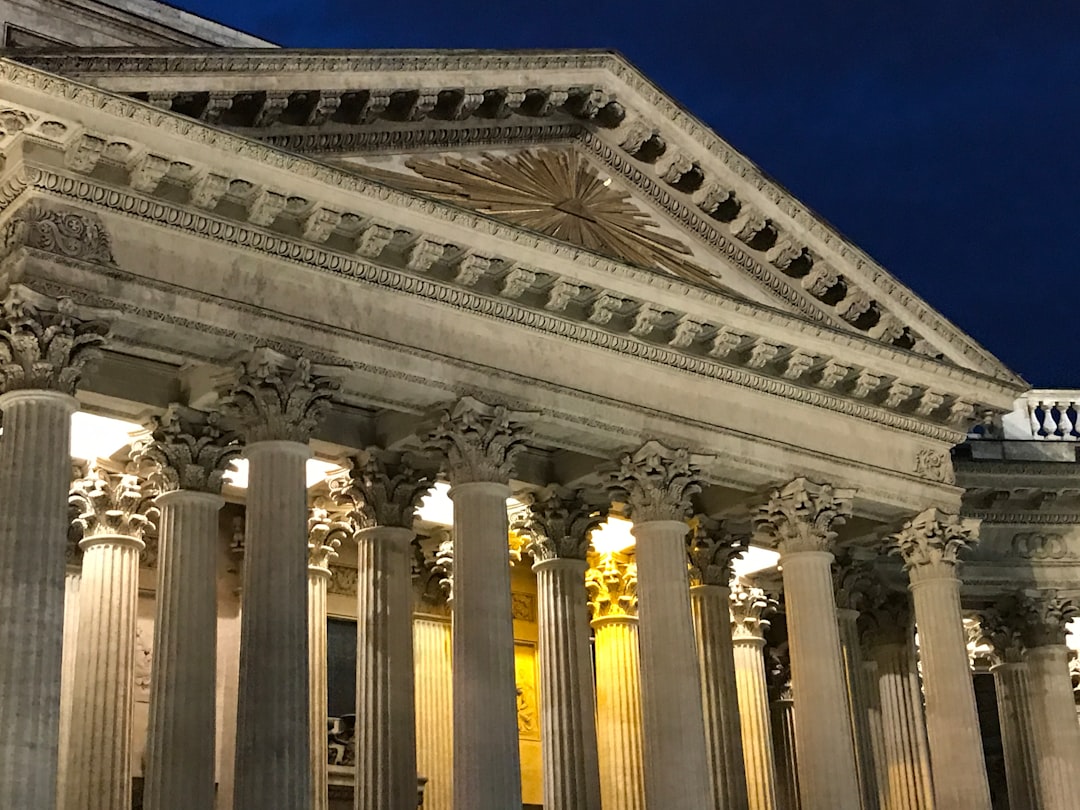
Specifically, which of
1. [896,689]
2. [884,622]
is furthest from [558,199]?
[896,689]

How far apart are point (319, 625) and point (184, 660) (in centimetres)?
428

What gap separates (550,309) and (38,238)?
22.9ft

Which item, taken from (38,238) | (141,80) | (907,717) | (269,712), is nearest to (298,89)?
(141,80)

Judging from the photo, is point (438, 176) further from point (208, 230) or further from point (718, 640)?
point (718, 640)

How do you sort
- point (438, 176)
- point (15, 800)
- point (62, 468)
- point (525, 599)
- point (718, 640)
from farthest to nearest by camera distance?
point (525, 599), point (718, 640), point (438, 176), point (62, 468), point (15, 800)

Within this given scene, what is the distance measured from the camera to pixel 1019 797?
94.7 ft

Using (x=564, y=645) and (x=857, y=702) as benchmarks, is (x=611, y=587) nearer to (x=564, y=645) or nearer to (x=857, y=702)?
(x=564, y=645)

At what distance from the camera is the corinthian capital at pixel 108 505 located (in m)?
20.6

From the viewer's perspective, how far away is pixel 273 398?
1795 centimetres

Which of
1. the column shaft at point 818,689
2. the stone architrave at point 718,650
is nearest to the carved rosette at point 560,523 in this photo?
the stone architrave at point 718,650

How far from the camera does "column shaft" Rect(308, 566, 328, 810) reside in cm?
2173

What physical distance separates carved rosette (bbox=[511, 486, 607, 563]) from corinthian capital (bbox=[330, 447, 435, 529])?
234cm

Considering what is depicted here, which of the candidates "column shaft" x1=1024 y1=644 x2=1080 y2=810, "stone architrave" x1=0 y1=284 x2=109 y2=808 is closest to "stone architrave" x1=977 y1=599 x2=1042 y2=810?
"column shaft" x1=1024 y1=644 x2=1080 y2=810

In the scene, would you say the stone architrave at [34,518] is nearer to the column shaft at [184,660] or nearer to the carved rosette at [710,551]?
the column shaft at [184,660]
